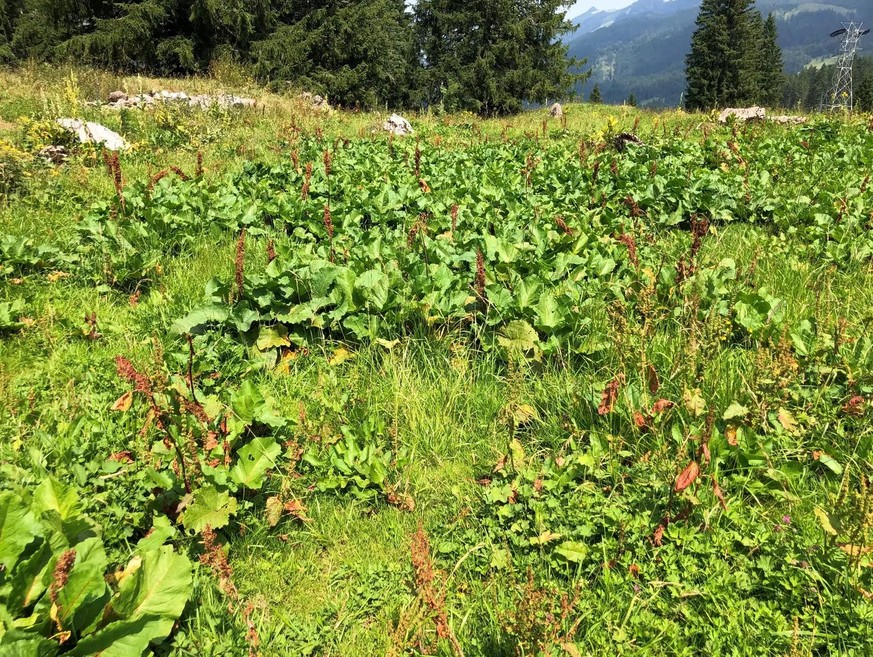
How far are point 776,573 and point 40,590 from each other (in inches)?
110

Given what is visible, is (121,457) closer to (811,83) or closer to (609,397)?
(609,397)

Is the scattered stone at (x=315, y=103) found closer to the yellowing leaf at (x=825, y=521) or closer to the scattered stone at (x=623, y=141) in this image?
the scattered stone at (x=623, y=141)

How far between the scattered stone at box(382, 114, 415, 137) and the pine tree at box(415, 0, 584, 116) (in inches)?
563

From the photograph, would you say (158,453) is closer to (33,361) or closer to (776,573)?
(33,361)

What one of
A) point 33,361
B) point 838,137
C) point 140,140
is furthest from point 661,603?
point 140,140

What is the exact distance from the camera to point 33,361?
3840 millimetres

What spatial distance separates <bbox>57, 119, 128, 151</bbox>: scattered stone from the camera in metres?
9.54

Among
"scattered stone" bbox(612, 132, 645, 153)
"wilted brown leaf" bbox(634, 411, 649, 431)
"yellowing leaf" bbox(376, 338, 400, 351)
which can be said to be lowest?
"wilted brown leaf" bbox(634, 411, 649, 431)

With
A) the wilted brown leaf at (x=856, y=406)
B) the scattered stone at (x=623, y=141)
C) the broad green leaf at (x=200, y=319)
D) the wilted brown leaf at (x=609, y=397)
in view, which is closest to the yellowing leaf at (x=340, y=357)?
the broad green leaf at (x=200, y=319)

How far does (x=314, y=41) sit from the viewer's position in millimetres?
24094

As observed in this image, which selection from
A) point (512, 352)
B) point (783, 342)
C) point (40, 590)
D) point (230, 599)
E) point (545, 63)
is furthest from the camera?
point (545, 63)

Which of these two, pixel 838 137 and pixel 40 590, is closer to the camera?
pixel 40 590

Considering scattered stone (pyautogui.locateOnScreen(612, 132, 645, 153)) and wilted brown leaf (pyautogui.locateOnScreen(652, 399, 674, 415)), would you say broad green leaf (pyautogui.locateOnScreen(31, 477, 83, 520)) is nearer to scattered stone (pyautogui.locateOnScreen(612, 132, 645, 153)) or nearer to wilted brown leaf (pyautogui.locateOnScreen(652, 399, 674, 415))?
wilted brown leaf (pyautogui.locateOnScreen(652, 399, 674, 415))

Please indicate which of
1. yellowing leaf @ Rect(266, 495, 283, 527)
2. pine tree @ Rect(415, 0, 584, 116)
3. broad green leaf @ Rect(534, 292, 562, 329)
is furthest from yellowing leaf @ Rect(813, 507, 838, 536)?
pine tree @ Rect(415, 0, 584, 116)
